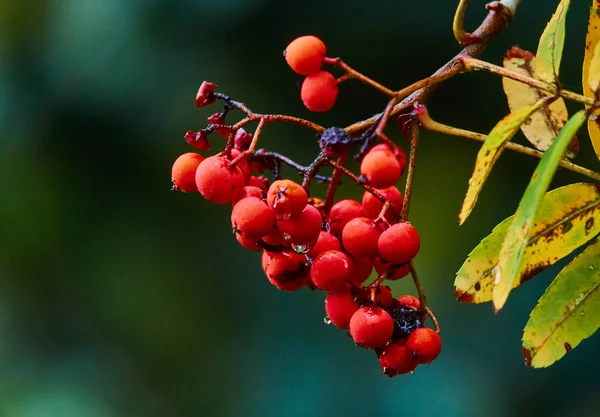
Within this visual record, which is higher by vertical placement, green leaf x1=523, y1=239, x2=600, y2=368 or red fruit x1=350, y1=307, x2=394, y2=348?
green leaf x1=523, y1=239, x2=600, y2=368

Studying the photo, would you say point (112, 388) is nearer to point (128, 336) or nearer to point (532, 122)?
point (128, 336)

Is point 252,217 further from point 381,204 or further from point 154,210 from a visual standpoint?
point 154,210

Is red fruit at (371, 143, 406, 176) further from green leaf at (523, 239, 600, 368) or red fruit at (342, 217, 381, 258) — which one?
green leaf at (523, 239, 600, 368)

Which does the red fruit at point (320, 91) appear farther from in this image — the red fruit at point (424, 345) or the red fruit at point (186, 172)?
the red fruit at point (424, 345)

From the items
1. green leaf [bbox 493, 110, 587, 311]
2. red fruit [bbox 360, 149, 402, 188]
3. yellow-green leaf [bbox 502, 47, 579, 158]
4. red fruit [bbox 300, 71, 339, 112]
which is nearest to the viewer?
green leaf [bbox 493, 110, 587, 311]

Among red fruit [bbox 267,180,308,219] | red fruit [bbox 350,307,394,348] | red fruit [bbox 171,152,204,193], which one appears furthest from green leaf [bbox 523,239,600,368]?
red fruit [bbox 171,152,204,193]

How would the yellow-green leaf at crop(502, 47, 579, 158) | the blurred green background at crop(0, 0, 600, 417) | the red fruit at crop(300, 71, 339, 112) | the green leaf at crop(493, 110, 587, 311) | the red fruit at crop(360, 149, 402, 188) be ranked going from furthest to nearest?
the blurred green background at crop(0, 0, 600, 417) → the yellow-green leaf at crop(502, 47, 579, 158) → the red fruit at crop(300, 71, 339, 112) → the red fruit at crop(360, 149, 402, 188) → the green leaf at crop(493, 110, 587, 311)
